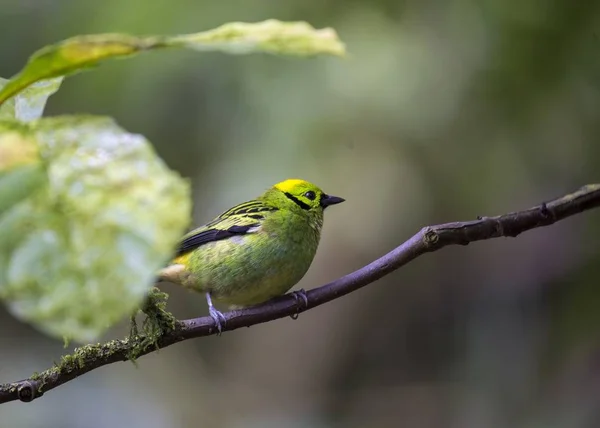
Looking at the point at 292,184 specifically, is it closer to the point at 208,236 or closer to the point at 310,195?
the point at 310,195

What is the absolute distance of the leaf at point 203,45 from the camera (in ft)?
2.14

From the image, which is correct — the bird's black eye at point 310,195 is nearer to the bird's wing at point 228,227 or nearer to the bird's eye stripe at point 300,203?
the bird's eye stripe at point 300,203

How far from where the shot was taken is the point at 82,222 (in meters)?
0.61

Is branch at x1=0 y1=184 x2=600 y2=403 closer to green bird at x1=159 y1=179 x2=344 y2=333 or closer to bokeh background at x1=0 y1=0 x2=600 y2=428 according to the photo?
green bird at x1=159 y1=179 x2=344 y2=333

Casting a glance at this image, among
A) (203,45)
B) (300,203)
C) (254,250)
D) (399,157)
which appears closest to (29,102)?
(203,45)

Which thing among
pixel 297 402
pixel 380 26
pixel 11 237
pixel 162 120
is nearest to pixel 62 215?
pixel 11 237

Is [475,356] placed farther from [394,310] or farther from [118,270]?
[118,270]

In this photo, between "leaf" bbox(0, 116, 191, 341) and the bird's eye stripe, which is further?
the bird's eye stripe

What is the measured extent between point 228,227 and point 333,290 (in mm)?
1236

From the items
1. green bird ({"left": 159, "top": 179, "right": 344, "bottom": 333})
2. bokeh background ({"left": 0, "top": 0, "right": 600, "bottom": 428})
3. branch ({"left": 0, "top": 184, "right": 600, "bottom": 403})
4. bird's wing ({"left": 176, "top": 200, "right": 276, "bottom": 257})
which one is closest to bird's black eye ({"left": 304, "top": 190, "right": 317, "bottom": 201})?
green bird ({"left": 159, "top": 179, "right": 344, "bottom": 333})

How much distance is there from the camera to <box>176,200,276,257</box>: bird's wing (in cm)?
285

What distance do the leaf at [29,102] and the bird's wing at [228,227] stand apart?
1914 millimetres

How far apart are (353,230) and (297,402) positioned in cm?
133

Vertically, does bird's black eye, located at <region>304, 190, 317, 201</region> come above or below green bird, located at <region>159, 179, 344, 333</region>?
above
